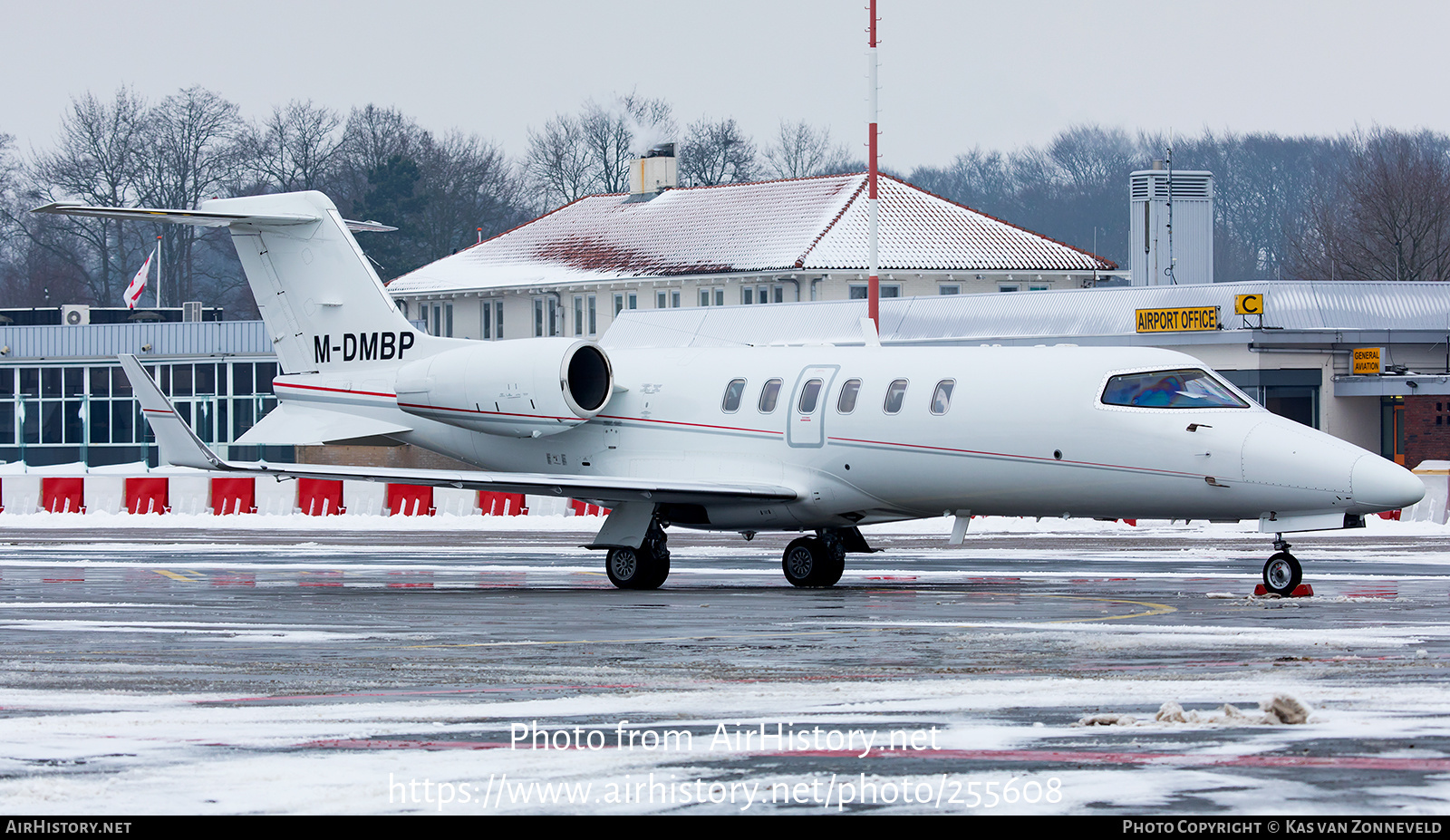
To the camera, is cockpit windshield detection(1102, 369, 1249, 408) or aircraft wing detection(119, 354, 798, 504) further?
aircraft wing detection(119, 354, 798, 504)

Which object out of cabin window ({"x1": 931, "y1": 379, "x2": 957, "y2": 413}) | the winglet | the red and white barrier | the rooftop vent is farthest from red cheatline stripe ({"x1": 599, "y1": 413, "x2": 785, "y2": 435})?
the rooftop vent

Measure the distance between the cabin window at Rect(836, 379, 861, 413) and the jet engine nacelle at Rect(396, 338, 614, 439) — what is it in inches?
124

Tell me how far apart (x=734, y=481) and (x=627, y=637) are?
252 inches

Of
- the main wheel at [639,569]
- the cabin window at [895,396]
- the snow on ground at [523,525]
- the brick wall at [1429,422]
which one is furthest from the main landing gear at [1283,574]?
the brick wall at [1429,422]

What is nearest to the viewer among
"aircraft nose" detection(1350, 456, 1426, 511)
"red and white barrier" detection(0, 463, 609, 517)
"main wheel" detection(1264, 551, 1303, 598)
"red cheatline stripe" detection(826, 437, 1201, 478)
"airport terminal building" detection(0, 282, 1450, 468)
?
"aircraft nose" detection(1350, 456, 1426, 511)

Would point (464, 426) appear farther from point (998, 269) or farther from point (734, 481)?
point (998, 269)

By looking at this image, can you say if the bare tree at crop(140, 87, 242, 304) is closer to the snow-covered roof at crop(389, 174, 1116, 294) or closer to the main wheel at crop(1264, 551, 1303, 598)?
the snow-covered roof at crop(389, 174, 1116, 294)

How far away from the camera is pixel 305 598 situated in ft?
63.8

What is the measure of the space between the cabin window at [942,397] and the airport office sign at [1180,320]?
2482 cm

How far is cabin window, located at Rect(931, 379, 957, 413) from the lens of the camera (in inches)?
765

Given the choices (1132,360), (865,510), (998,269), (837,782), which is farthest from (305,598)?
(998,269)

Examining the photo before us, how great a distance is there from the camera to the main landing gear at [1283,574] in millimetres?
17375

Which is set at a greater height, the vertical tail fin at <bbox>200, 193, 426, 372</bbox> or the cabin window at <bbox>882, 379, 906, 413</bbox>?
the vertical tail fin at <bbox>200, 193, 426, 372</bbox>

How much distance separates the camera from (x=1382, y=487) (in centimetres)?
1670
